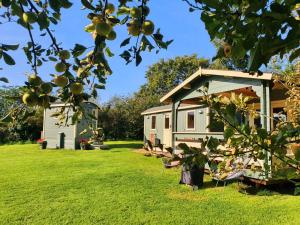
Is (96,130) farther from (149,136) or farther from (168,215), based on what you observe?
(149,136)

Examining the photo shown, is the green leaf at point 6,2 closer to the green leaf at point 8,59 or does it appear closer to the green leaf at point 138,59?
the green leaf at point 8,59

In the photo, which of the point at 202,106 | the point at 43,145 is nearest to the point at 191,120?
the point at 43,145

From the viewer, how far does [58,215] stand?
24.7 feet

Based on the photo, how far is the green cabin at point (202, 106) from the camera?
35.0 feet

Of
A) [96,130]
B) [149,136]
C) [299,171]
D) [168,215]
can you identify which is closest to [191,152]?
[96,130]

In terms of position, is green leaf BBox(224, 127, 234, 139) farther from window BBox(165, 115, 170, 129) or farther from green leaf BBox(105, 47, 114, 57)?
window BBox(165, 115, 170, 129)

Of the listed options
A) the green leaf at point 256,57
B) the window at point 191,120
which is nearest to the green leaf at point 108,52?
the green leaf at point 256,57

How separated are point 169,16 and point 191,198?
8.03 metres

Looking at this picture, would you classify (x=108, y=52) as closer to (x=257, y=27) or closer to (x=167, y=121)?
(x=257, y=27)

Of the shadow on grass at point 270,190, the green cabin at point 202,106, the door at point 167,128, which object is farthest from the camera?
the door at point 167,128

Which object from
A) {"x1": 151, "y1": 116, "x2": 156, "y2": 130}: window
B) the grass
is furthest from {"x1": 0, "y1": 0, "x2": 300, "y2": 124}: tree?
{"x1": 151, "y1": 116, "x2": 156, "y2": 130}: window

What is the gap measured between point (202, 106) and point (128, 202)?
5.17m

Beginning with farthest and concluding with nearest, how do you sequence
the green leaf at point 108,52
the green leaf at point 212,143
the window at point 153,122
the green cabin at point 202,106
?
the window at point 153,122 < the green cabin at point 202,106 < the green leaf at point 108,52 < the green leaf at point 212,143

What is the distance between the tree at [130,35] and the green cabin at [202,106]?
2.63 m
